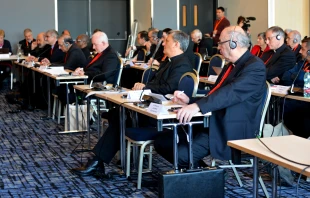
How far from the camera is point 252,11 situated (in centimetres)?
1155

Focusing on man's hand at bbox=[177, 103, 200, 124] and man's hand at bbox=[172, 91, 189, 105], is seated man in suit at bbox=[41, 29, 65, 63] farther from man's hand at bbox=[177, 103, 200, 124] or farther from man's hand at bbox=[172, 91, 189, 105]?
man's hand at bbox=[177, 103, 200, 124]

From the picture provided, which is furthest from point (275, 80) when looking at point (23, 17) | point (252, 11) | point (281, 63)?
point (23, 17)

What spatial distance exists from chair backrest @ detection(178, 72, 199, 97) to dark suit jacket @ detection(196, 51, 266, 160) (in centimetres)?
48

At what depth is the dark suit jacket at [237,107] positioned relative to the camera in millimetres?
3447

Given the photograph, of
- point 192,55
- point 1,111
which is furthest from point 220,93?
point 1,111

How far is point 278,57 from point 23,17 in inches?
312

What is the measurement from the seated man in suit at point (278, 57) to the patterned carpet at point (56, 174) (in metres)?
1.49

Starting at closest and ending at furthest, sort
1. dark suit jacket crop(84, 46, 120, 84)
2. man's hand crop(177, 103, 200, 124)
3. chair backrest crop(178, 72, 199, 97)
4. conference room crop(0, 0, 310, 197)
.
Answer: conference room crop(0, 0, 310, 197)
man's hand crop(177, 103, 200, 124)
chair backrest crop(178, 72, 199, 97)
dark suit jacket crop(84, 46, 120, 84)

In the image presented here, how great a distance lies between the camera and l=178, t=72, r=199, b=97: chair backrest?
4047mm

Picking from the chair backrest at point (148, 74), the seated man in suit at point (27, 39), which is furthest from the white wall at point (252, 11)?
Answer: the chair backrest at point (148, 74)

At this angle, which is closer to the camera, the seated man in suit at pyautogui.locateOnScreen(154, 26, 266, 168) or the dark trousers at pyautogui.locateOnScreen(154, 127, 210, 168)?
the seated man in suit at pyautogui.locateOnScreen(154, 26, 266, 168)

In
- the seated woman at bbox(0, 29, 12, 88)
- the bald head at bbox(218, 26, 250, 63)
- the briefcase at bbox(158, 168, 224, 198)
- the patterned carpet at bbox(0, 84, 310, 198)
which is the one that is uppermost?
the bald head at bbox(218, 26, 250, 63)

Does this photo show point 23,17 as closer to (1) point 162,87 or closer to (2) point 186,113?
(1) point 162,87

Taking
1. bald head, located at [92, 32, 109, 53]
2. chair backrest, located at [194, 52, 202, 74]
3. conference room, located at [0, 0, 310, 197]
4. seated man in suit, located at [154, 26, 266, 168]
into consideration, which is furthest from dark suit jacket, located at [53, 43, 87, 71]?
seated man in suit, located at [154, 26, 266, 168]
